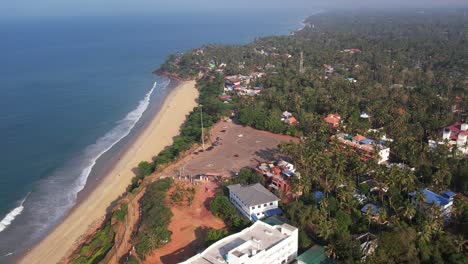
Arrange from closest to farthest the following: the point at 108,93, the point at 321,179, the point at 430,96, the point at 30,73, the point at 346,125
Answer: the point at 321,179
the point at 346,125
the point at 430,96
the point at 108,93
the point at 30,73

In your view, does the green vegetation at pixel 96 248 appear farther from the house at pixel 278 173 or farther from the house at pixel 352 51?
the house at pixel 352 51

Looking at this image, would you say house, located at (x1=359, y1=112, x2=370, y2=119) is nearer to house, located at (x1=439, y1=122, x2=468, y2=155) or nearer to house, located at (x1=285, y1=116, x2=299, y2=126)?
house, located at (x1=285, y1=116, x2=299, y2=126)

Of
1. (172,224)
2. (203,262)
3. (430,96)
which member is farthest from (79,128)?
(430,96)

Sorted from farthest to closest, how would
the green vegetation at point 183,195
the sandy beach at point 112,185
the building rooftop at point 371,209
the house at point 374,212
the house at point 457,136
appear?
the house at point 457,136
the green vegetation at point 183,195
the sandy beach at point 112,185
the building rooftop at point 371,209
the house at point 374,212

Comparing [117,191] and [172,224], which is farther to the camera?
[117,191]

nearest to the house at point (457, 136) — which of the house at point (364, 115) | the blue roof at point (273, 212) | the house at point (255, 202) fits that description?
the house at point (364, 115)

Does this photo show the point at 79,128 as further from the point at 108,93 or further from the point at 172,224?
the point at 172,224
